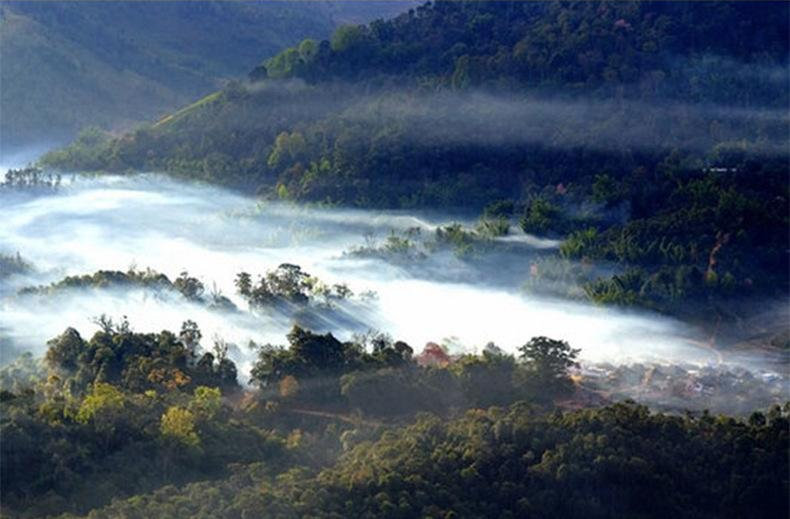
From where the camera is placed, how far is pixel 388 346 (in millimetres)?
24156

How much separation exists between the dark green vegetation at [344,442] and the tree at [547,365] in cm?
4

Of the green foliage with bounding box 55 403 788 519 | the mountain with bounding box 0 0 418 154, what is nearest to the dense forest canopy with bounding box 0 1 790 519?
the green foliage with bounding box 55 403 788 519

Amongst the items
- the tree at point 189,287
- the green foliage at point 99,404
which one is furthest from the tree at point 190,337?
the green foliage at point 99,404

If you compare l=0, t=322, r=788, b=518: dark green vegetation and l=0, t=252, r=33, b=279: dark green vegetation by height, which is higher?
l=0, t=252, r=33, b=279: dark green vegetation

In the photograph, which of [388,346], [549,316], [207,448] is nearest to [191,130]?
[549,316]

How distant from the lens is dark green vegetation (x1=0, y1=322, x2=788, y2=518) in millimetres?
16719

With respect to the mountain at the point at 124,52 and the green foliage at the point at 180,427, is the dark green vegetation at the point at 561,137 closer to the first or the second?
the mountain at the point at 124,52

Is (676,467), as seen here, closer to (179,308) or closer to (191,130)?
(179,308)

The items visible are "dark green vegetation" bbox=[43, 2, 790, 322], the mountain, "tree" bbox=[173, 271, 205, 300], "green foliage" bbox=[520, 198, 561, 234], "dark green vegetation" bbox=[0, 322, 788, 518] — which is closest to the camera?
"dark green vegetation" bbox=[0, 322, 788, 518]

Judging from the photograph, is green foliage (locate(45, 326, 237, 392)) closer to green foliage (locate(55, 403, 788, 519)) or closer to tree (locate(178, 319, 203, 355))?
tree (locate(178, 319, 203, 355))

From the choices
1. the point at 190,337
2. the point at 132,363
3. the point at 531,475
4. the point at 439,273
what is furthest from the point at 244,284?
the point at 531,475

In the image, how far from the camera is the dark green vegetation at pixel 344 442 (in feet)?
54.9

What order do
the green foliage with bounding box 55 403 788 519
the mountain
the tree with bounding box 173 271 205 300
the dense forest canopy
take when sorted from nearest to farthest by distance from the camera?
the green foliage with bounding box 55 403 788 519 < the dense forest canopy < the tree with bounding box 173 271 205 300 < the mountain

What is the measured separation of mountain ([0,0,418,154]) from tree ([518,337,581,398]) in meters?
25.6
